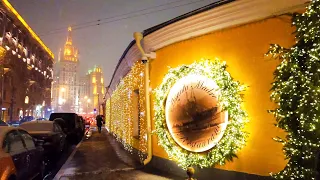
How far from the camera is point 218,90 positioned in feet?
20.4

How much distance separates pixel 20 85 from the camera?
172 feet

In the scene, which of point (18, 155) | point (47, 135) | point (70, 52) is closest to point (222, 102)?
point (18, 155)

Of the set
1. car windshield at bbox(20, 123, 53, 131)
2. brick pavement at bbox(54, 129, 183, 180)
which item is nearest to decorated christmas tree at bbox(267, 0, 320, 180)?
brick pavement at bbox(54, 129, 183, 180)

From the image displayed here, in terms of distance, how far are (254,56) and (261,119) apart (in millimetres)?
1308

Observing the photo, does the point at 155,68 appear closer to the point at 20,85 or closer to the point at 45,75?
the point at 20,85

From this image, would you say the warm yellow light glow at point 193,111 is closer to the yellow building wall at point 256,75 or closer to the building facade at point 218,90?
the building facade at point 218,90

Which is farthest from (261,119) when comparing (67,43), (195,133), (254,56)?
(67,43)

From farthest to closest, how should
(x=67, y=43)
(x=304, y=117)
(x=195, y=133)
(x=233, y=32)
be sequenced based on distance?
(x=67, y=43)
(x=195, y=133)
(x=233, y=32)
(x=304, y=117)

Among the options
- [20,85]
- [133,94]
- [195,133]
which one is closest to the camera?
[195,133]

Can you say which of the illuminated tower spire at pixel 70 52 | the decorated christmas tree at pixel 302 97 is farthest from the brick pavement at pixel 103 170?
the illuminated tower spire at pixel 70 52

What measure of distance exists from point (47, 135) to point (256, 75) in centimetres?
857

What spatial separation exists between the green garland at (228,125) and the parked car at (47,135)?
5.41m

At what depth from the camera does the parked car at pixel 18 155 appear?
17.0ft

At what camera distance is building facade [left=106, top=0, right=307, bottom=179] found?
5.47m
